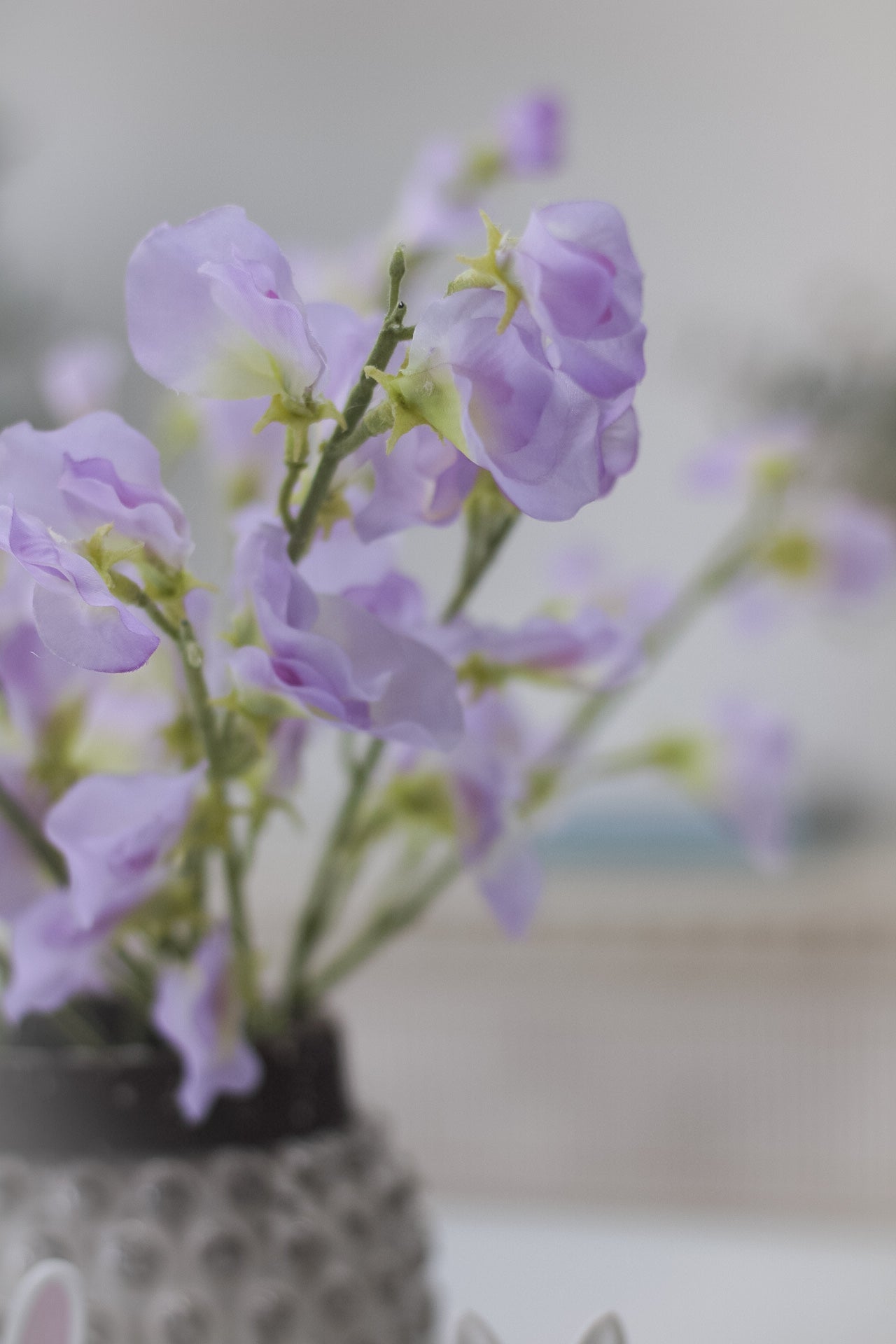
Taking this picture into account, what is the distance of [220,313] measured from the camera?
18 cm

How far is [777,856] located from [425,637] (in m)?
0.18

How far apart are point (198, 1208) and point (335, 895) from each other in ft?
0.23

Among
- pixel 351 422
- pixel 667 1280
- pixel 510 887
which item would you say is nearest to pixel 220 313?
pixel 351 422

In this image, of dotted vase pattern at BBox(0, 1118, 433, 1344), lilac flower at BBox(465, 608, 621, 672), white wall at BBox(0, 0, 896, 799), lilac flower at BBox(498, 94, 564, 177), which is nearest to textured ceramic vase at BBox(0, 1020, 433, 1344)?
dotted vase pattern at BBox(0, 1118, 433, 1344)

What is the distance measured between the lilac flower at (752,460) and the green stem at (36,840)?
0.19 metres

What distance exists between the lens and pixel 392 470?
0.20 m

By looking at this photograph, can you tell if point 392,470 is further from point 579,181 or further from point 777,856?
point 579,181

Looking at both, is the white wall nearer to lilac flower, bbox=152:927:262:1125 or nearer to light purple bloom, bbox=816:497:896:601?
light purple bloom, bbox=816:497:896:601

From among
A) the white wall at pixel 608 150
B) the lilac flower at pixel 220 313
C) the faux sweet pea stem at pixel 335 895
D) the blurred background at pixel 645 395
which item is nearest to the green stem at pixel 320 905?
the faux sweet pea stem at pixel 335 895

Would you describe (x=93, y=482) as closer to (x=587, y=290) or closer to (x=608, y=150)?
(x=587, y=290)

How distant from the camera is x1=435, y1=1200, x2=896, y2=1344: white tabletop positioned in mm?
402

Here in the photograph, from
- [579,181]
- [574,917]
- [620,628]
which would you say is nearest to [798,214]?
[579,181]

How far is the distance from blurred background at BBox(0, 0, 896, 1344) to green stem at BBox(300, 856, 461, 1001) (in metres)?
0.85

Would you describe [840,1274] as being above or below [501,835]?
below
